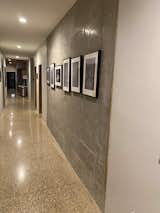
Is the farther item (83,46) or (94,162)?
(83,46)

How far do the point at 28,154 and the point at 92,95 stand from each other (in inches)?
86.6

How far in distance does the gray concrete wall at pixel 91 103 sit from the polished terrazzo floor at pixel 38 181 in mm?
184

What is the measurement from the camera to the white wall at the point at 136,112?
3.68 ft

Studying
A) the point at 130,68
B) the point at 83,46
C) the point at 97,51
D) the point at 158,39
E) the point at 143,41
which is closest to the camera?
the point at 158,39

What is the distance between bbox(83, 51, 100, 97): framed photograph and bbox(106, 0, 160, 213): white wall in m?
0.38

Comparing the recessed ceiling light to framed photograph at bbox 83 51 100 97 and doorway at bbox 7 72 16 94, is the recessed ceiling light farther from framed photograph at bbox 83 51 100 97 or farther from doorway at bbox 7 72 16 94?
doorway at bbox 7 72 16 94

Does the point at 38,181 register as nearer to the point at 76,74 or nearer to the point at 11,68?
the point at 76,74

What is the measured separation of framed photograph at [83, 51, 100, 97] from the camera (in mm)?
1920

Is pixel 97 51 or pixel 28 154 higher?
pixel 97 51

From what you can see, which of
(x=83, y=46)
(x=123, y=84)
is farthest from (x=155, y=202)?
(x=83, y=46)

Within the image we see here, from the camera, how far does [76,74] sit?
255cm

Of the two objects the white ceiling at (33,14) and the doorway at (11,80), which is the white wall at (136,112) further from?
the doorway at (11,80)

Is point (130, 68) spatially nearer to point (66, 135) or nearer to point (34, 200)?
point (34, 200)

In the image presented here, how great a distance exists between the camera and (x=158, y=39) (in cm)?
108
